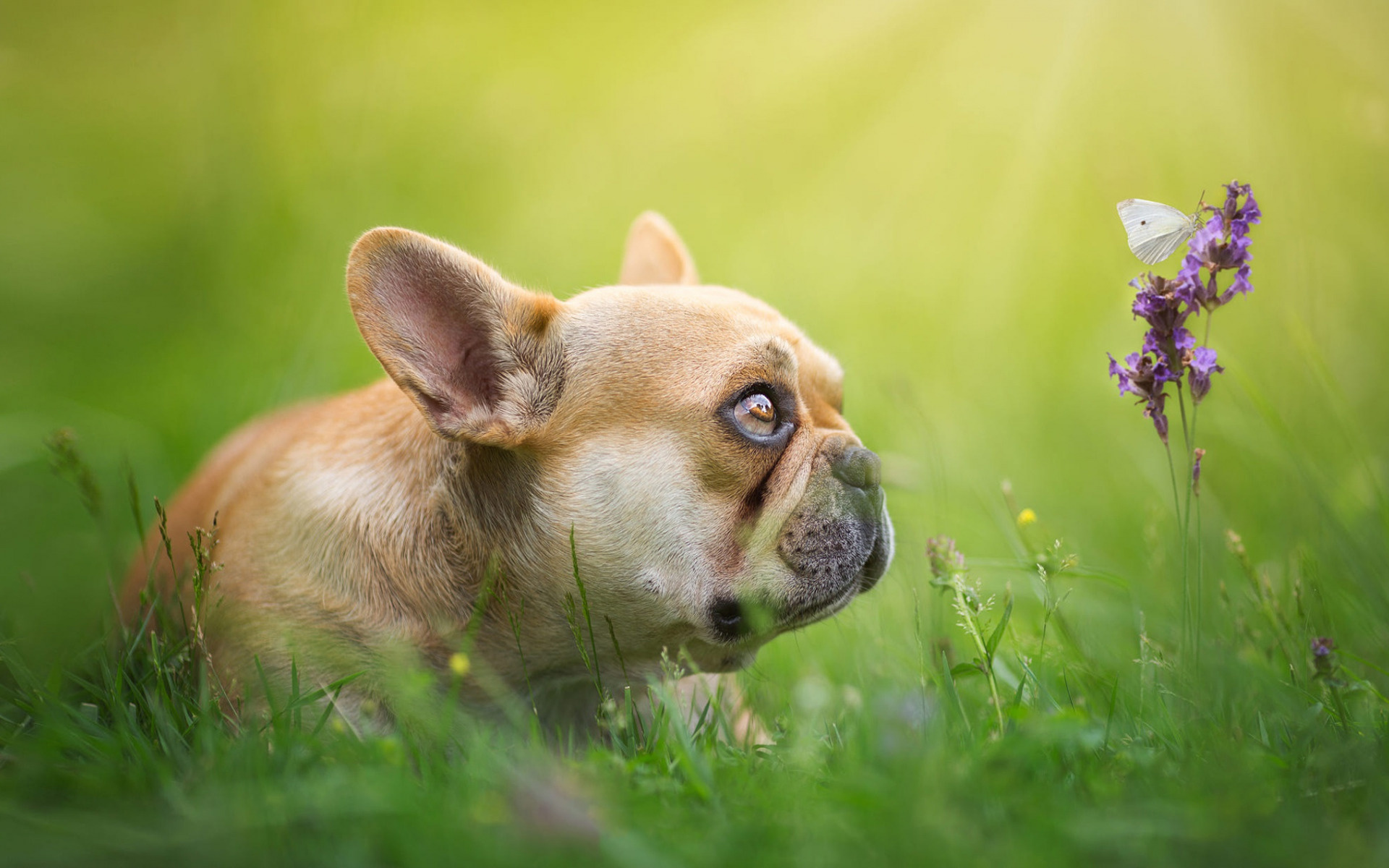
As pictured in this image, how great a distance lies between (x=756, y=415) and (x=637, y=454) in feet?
1.25

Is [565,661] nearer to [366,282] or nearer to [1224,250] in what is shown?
[366,282]

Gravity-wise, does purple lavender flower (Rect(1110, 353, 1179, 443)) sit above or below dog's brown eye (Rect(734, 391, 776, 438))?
above

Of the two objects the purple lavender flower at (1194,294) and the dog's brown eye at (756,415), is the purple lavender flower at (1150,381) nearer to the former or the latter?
the purple lavender flower at (1194,294)

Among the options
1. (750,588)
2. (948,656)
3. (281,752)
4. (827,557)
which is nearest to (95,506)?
(281,752)

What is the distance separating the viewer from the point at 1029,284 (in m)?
7.38

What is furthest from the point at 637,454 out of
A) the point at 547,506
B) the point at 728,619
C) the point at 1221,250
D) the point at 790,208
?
the point at 790,208

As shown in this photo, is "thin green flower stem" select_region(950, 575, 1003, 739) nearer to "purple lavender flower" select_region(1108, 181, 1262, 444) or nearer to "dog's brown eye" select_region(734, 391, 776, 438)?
"purple lavender flower" select_region(1108, 181, 1262, 444)

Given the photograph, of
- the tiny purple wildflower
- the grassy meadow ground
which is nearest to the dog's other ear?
the grassy meadow ground

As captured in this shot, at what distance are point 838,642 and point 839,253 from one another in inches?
187

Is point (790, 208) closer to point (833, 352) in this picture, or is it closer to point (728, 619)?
point (833, 352)

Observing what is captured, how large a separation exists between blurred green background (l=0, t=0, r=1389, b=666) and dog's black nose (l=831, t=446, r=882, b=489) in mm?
620

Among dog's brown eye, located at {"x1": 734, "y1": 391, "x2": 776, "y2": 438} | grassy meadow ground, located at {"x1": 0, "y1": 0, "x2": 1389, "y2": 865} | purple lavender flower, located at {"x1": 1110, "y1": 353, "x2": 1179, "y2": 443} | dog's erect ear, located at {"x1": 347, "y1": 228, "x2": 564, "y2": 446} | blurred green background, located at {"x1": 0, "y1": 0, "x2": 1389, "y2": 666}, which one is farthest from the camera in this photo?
blurred green background, located at {"x1": 0, "y1": 0, "x2": 1389, "y2": 666}

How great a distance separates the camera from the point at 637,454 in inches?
106

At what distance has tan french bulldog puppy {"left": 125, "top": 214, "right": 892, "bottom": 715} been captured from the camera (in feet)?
8.69
